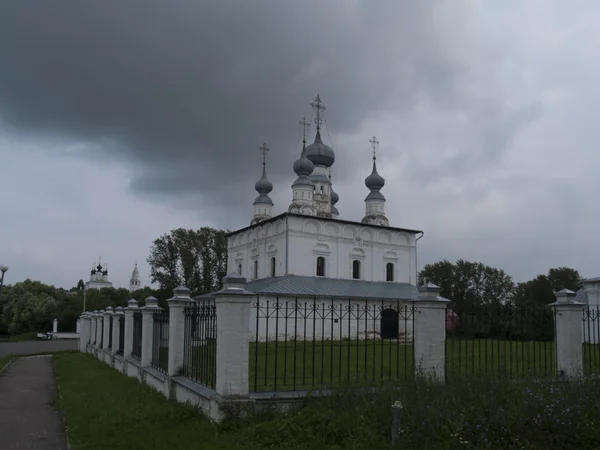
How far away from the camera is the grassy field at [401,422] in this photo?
214 inches

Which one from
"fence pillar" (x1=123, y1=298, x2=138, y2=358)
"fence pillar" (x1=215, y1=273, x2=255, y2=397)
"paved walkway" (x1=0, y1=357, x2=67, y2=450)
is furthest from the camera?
"fence pillar" (x1=123, y1=298, x2=138, y2=358)

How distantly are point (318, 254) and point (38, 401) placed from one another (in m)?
25.5

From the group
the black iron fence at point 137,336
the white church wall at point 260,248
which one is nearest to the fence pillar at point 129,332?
the black iron fence at point 137,336

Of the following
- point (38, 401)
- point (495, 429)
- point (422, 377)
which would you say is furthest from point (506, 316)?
point (38, 401)

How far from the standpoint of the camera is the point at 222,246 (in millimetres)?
54188

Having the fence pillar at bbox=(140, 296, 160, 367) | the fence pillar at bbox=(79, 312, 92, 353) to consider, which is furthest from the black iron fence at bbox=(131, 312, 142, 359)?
the fence pillar at bbox=(79, 312, 92, 353)

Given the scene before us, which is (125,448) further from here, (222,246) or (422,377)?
(222,246)

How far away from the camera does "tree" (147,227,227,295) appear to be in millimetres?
52594

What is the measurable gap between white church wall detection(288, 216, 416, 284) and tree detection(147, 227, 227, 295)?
18634mm

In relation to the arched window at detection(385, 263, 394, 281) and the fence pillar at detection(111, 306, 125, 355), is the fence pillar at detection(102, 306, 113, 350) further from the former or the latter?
the arched window at detection(385, 263, 394, 281)

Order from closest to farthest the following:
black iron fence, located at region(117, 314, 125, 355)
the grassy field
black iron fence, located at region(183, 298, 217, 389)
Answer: the grassy field < black iron fence, located at region(183, 298, 217, 389) < black iron fence, located at region(117, 314, 125, 355)

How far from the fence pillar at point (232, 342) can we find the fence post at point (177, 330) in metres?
2.65

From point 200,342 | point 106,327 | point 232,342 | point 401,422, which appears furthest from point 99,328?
point 401,422

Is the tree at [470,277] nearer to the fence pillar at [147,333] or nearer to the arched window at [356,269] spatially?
the arched window at [356,269]
